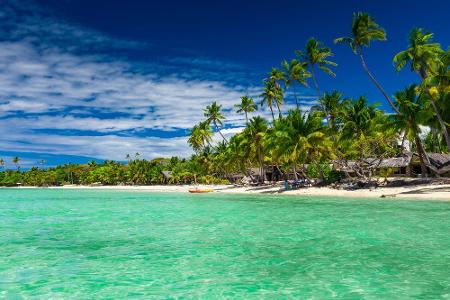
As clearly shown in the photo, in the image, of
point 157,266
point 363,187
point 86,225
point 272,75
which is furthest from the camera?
point 272,75

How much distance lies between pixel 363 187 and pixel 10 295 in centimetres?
3397

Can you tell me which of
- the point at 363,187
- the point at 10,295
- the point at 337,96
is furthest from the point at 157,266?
the point at 337,96

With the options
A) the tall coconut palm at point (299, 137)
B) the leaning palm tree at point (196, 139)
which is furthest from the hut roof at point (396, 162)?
the leaning palm tree at point (196, 139)

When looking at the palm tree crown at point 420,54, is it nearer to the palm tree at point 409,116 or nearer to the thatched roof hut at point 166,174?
the palm tree at point 409,116

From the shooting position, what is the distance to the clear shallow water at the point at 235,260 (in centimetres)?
754

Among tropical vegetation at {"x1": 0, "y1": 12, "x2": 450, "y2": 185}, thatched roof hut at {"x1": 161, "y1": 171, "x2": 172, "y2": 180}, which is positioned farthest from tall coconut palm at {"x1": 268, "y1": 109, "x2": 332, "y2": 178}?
thatched roof hut at {"x1": 161, "y1": 171, "x2": 172, "y2": 180}

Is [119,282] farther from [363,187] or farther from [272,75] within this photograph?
[272,75]

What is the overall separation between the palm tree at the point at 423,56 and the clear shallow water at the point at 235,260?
1654cm

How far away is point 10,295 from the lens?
7.52 metres

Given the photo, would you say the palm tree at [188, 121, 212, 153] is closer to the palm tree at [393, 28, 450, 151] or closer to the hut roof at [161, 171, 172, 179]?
the hut roof at [161, 171, 172, 179]

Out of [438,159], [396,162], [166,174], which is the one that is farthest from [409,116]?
[166,174]

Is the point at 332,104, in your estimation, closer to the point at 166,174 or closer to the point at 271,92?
the point at 271,92

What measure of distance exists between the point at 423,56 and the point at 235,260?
27215 millimetres

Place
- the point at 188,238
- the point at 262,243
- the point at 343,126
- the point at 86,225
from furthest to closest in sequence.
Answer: the point at 343,126 → the point at 86,225 → the point at 188,238 → the point at 262,243
